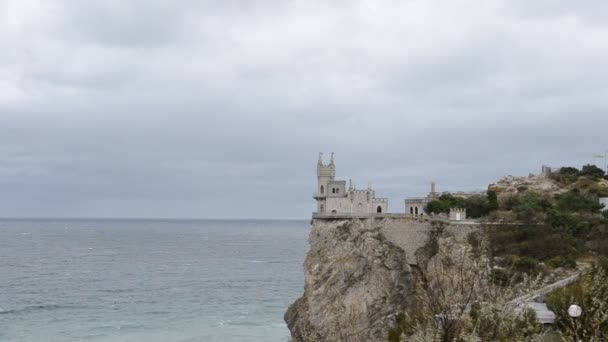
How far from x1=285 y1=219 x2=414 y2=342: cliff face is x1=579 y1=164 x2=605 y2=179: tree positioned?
23537 millimetres

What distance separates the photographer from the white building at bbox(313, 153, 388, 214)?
1852 inches

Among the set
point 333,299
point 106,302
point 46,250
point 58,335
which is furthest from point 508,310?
point 46,250

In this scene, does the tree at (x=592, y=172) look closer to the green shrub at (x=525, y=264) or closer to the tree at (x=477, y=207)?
the tree at (x=477, y=207)

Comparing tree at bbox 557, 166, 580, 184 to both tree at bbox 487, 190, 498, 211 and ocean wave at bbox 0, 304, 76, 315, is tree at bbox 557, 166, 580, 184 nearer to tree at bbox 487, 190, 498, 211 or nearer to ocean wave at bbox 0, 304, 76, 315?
tree at bbox 487, 190, 498, 211

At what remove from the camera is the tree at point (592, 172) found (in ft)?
176

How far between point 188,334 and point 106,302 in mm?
16266

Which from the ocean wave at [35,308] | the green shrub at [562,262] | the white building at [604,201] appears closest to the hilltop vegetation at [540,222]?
the green shrub at [562,262]

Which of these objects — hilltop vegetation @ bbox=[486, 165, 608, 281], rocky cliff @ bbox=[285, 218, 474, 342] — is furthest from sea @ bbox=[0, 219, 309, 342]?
hilltop vegetation @ bbox=[486, 165, 608, 281]

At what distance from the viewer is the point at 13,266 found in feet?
287

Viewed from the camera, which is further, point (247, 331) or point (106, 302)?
point (106, 302)

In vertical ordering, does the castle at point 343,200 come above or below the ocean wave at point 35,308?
above

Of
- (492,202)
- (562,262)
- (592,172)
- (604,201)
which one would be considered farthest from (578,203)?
(592,172)

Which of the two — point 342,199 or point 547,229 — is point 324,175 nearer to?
point 342,199

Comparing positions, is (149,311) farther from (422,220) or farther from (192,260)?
(192,260)
